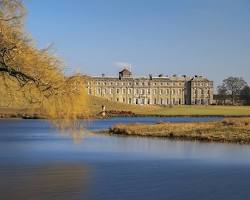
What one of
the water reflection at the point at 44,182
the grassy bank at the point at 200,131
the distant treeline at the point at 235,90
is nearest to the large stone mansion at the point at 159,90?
the distant treeline at the point at 235,90

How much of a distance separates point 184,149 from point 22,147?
10.4 m

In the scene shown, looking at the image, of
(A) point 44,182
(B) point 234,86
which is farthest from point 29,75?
(B) point 234,86

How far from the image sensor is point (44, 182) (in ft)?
61.1

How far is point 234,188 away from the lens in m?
17.7

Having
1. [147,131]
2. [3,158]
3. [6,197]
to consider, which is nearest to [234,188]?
[6,197]

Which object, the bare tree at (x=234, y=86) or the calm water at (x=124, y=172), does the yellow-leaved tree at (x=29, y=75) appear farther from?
the bare tree at (x=234, y=86)

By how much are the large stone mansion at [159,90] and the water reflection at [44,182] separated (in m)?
153

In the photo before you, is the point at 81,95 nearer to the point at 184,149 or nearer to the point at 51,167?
the point at 51,167

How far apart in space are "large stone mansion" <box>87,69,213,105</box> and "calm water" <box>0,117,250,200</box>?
144 m

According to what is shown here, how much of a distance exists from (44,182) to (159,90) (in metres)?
161

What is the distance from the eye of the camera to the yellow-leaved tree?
19.6 m

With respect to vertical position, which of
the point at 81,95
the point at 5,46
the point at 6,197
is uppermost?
the point at 5,46

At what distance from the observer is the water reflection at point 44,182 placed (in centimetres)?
1628

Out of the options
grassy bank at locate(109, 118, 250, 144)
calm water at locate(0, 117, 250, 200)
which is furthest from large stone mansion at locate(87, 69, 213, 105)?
calm water at locate(0, 117, 250, 200)
